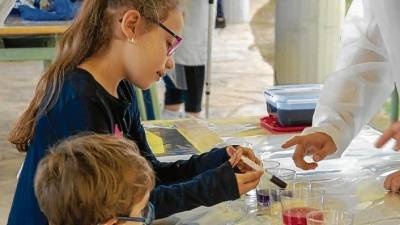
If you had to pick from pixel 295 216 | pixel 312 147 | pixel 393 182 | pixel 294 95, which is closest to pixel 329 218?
pixel 295 216

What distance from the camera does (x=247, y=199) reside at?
1.50 m

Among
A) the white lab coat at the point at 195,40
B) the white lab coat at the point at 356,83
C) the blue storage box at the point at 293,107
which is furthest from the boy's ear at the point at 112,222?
the white lab coat at the point at 195,40

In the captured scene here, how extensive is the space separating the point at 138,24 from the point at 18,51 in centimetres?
193

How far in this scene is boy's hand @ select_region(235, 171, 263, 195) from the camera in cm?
135

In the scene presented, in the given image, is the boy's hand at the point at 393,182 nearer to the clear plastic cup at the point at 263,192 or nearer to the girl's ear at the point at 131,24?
the clear plastic cup at the point at 263,192

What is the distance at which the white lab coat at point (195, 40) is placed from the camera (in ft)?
12.5

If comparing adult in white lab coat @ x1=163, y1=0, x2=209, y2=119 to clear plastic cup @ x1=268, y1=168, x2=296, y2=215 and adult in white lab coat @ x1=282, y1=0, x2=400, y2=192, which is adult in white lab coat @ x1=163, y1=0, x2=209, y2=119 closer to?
adult in white lab coat @ x1=282, y1=0, x2=400, y2=192

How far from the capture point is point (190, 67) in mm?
3904

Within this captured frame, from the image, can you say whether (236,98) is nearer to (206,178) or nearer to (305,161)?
(305,161)

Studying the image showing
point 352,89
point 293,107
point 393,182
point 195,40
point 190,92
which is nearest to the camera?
point 393,182

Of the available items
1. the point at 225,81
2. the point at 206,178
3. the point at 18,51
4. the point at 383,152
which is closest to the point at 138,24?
the point at 206,178

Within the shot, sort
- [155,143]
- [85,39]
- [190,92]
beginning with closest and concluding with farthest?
1. [85,39]
2. [155,143]
3. [190,92]

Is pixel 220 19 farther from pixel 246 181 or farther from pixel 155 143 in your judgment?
pixel 246 181

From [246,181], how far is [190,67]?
257cm
